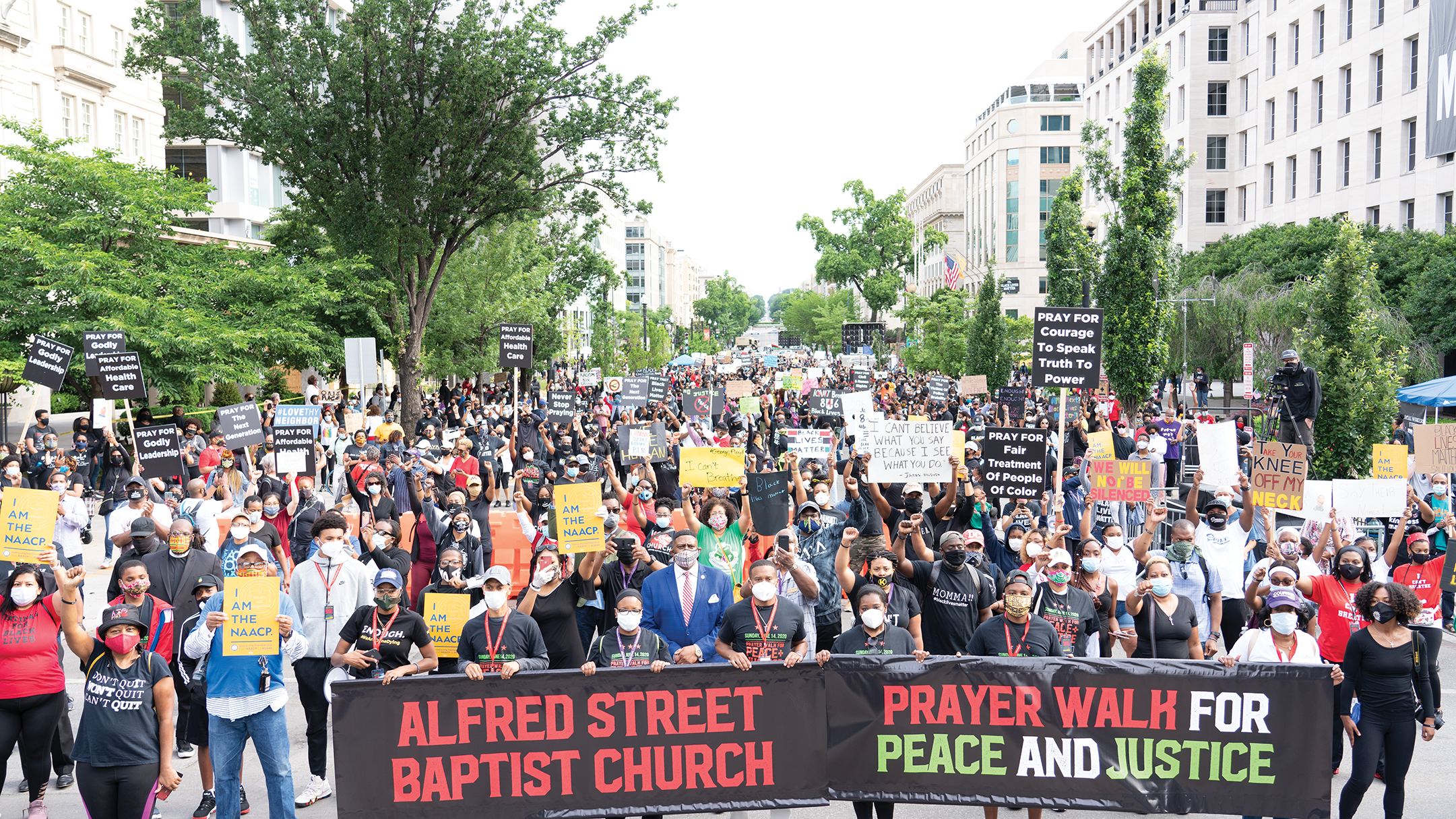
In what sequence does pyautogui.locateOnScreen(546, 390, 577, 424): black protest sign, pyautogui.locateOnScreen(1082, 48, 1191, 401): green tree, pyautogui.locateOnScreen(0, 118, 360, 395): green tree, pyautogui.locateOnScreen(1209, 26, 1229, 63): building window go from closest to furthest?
pyautogui.locateOnScreen(546, 390, 577, 424): black protest sign < pyautogui.locateOnScreen(1082, 48, 1191, 401): green tree < pyautogui.locateOnScreen(0, 118, 360, 395): green tree < pyautogui.locateOnScreen(1209, 26, 1229, 63): building window

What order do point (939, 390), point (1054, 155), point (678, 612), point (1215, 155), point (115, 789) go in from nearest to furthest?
point (115, 789)
point (678, 612)
point (939, 390)
point (1215, 155)
point (1054, 155)

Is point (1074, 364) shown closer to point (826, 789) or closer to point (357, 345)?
point (826, 789)

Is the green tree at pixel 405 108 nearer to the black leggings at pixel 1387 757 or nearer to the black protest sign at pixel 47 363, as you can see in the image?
the black protest sign at pixel 47 363

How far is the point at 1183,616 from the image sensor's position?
786cm

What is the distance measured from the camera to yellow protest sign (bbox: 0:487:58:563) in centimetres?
806

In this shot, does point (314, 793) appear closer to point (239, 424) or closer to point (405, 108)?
point (239, 424)

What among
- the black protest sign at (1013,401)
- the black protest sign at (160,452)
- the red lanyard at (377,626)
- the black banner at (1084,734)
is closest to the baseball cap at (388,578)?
the red lanyard at (377,626)

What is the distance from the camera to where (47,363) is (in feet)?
55.3

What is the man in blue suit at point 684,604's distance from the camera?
781cm

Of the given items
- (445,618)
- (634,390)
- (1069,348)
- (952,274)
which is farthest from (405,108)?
(952,274)

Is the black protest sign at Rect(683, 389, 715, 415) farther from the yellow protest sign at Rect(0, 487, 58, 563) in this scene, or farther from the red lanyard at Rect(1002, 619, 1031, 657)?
the red lanyard at Rect(1002, 619, 1031, 657)

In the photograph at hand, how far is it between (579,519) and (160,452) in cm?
786

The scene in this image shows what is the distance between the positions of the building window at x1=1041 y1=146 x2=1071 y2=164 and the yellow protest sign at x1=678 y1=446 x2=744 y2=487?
84928 mm

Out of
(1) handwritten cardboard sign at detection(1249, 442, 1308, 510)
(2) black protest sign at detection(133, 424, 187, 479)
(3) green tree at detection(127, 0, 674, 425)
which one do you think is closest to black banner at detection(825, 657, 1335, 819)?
(1) handwritten cardboard sign at detection(1249, 442, 1308, 510)
